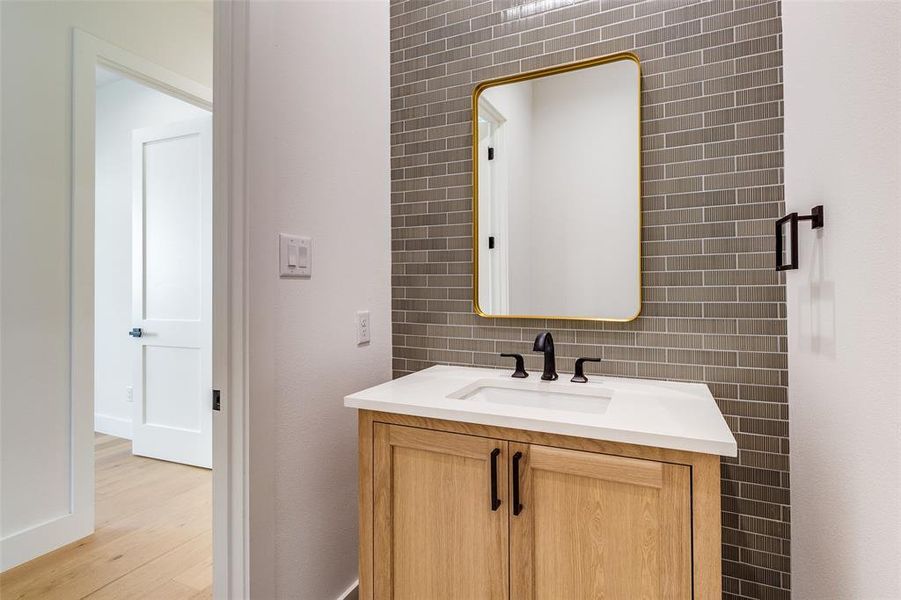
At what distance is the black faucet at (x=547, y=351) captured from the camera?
1.41 meters

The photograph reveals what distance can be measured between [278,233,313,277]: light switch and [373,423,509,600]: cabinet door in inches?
19.8

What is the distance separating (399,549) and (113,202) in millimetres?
3684

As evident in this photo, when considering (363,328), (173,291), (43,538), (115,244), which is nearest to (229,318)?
(363,328)

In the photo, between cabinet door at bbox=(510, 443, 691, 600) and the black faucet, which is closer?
cabinet door at bbox=(510, 443, 691, 600)

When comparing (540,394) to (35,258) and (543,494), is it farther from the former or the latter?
(35,258)

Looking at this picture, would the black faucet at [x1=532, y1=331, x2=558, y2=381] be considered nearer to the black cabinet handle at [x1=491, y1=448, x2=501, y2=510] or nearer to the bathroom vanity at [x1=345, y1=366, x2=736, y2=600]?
the bathroom vanity at [x1=345, y1=366, x2=736, y2=600]

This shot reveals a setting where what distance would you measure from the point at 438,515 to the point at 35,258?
2.17 metres

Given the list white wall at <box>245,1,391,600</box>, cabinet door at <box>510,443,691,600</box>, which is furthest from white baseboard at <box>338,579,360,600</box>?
cabinet door at <box>510,443,691,600</box>

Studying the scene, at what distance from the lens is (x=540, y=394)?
4.75 feet

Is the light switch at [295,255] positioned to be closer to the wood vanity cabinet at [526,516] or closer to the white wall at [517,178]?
the wood vanity cabinet at [526,516]

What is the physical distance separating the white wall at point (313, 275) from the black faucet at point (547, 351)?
25.6 inches

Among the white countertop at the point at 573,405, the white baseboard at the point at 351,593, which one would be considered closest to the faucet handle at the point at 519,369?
the white countertop at the point at 573,405

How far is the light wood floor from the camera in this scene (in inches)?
71.6

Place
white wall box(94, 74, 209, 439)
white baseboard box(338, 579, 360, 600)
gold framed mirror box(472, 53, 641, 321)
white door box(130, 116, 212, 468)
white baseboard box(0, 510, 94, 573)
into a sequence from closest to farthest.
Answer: gold framed mirror box(472, 53, 641, 321)
white baseboard box(338, 579, 360, 600)
white baseboard box(0, 510, 94, 573)
white door box(130, 116, 212, 468)
white wall box(94, 74, 209, 439)
